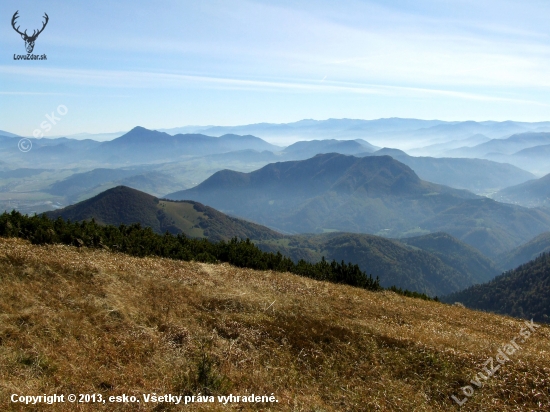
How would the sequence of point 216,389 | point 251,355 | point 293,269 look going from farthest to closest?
point 293,269
point 251,355
point 216,389

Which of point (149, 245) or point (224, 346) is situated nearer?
point (224, 346)

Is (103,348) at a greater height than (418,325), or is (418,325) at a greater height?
(103,348)

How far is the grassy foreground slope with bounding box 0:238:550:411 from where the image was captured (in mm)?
12141

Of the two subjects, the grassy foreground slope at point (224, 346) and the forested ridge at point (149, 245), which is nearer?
the grassy foreground slope at point (224, 346)

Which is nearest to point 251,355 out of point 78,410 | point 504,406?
point 78,410

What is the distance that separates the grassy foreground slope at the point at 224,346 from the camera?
39.8ft

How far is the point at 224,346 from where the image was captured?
15164 millimetres

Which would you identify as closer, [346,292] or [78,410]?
[78,410]

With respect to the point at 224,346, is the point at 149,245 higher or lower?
higher

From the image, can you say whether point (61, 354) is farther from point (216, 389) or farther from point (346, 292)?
point (346, 292)

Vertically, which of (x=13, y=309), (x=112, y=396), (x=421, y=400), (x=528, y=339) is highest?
(x=13, y=309)

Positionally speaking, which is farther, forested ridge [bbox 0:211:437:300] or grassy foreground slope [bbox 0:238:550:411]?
forested ridge [bbox 0:211:437:300]

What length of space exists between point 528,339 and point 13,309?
3003cm

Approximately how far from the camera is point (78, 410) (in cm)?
1015
